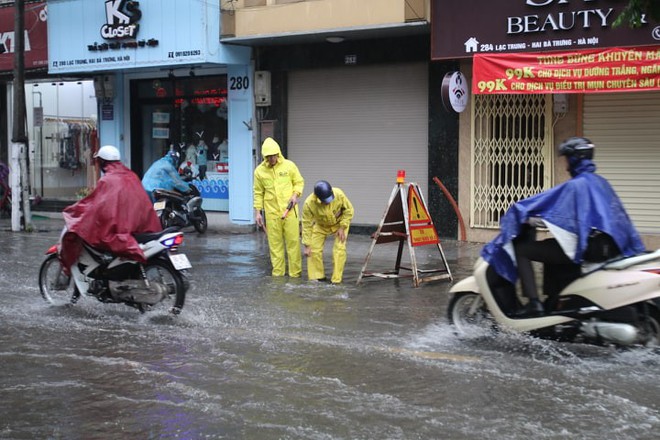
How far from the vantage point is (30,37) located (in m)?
18.3

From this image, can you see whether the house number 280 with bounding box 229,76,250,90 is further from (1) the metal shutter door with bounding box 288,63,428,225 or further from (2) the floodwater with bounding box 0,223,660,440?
(2) the floodwater with bounding box 0,223,660,440

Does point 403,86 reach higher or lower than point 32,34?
lower

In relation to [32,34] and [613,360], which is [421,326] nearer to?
[613,360]

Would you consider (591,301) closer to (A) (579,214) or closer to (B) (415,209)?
(A) (579,214)

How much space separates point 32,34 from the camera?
1830cm

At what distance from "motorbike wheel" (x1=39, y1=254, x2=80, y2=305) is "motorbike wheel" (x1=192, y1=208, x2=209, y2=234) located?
6615 millimetres

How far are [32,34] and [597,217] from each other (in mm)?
15557

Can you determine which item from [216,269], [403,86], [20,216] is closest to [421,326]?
[216,269]

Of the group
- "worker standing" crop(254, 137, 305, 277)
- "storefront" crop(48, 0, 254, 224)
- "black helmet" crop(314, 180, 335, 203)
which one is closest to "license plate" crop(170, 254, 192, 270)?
"black helmet" crop(314, 180, 335, 203)

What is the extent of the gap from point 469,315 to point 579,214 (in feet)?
4.48

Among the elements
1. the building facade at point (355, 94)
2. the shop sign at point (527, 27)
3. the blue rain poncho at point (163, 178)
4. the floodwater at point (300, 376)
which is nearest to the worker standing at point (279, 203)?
the floodwater at point (300, 376)

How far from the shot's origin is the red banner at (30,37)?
1805cm

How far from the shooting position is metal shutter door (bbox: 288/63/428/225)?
14539 millimetres

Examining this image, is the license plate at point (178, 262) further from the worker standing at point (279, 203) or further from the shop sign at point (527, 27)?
the shop sign at point (527, 27)
